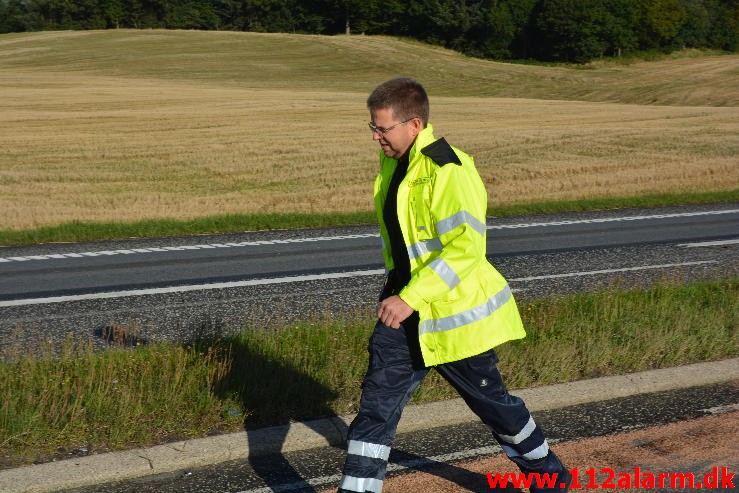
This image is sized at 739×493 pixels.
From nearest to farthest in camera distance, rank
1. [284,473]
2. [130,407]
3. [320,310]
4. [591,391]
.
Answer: [284,473]
[130,407]
[591,391]
[320,310]

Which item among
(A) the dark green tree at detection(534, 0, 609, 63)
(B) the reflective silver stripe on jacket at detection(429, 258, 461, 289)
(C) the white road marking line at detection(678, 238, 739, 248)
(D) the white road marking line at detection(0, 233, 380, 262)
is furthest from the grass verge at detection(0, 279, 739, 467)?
(A) the dark green tree at detection(534, 0, 609, 63)

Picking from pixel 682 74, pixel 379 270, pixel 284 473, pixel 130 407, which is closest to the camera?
pixel 284 473

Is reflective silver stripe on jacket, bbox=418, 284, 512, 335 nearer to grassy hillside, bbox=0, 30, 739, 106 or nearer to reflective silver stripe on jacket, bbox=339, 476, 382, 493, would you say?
reflective silver stripe on jacket, bbox=339, 476, 382, 493

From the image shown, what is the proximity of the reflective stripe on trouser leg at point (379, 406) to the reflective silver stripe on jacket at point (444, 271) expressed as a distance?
318 millimetres

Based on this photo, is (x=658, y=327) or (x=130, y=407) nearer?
(x=130, y=407)

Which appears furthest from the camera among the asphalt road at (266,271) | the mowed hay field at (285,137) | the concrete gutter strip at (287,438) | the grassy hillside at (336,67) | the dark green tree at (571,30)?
the dark green tree at (571,30)

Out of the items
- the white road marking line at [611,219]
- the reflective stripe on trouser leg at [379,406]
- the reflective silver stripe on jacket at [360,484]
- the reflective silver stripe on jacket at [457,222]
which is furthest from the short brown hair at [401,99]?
the white road marking line at [611,219]

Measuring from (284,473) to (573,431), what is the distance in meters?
1.71

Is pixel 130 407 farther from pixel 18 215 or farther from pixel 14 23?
pixel 14 23

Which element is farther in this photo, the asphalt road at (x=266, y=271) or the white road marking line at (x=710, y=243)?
the white road marking line at (x=710, y=243)

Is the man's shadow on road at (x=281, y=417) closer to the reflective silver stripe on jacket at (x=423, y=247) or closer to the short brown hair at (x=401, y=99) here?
the reflective silver stripe on jacket at (x=423, y=247)

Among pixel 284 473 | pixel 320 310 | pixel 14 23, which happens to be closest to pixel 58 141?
pixel 320 310

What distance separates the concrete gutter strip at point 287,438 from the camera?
4.75 meters

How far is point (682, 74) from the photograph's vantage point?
171 feet
